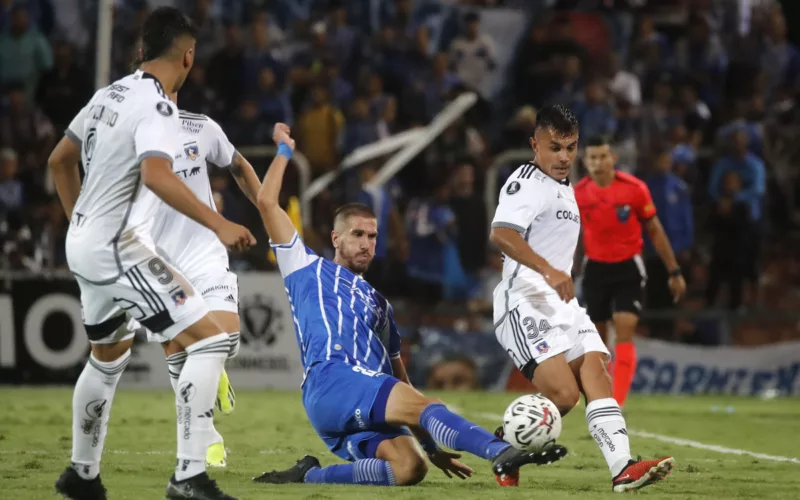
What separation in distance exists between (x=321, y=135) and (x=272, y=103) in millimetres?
870

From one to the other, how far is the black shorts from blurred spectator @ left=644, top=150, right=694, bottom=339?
4.16 m

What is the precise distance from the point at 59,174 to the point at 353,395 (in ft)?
6.17

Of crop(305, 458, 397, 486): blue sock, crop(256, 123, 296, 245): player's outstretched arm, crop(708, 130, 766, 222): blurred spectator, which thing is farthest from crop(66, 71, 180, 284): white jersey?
crop(708, 130, 766, 222): blurred spectator

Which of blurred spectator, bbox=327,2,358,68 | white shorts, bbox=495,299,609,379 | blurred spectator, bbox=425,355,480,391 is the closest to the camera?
white shorts, bbox=495,299,609,379

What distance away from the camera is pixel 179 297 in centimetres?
594

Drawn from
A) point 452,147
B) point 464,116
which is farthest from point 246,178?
point 464,116

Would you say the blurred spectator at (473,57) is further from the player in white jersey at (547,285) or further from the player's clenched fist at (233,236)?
the player's clenched fist at (233,236)

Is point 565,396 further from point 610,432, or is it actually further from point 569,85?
point 569,85

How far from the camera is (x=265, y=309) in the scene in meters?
15.6

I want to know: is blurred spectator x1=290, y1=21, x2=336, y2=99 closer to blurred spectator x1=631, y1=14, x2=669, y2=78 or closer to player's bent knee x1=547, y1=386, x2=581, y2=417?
blurred spectator x1=631, y1=14, x2=669, y2=78

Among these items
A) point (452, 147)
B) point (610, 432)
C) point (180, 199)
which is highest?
point (452, 147)

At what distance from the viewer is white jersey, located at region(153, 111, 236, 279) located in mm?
7770

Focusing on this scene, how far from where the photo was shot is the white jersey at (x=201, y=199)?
306 inches

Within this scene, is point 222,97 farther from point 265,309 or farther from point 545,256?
point 545,256
